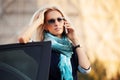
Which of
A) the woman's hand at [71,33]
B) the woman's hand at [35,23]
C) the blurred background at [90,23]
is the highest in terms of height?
the woman's hand at [35,23]

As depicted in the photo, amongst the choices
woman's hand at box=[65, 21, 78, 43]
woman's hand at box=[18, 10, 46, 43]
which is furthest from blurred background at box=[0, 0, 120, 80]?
woman's hand at box=[18, 10, 46, 43]

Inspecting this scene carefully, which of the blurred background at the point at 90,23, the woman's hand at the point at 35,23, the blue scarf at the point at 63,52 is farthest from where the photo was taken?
the blurred background at the point at 90,23

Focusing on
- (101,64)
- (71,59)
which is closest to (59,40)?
(71,59)

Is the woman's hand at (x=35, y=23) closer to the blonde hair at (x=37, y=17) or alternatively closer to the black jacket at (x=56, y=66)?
the blonde hair at (x=37, y=17)

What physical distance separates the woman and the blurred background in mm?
8538

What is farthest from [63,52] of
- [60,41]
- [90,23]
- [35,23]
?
[90,23]

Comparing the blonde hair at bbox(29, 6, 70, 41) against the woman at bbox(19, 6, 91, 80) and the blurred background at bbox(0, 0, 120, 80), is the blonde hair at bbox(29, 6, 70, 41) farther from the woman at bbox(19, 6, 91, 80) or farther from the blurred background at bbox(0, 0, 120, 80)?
the blurred background at bbox(0, 0, 120, 80)

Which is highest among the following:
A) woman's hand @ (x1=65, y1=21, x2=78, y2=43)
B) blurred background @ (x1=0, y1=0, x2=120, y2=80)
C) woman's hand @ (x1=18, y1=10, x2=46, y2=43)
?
woman's hand @ (x1=18, y1=10, x2=46, y2=43)

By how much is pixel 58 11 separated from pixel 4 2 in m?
9.63

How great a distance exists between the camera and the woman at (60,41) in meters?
2.56

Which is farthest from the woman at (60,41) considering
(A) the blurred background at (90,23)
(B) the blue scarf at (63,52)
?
(A) the blurred background at (90,23)

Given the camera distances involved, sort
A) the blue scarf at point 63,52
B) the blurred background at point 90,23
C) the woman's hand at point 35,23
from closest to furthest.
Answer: the woman's hand at point 35,23 → the blue scarf at point 63,52 → the blurred background at point 90,23

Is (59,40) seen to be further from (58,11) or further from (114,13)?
(114,13)

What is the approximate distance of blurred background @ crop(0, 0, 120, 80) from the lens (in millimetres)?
11789
